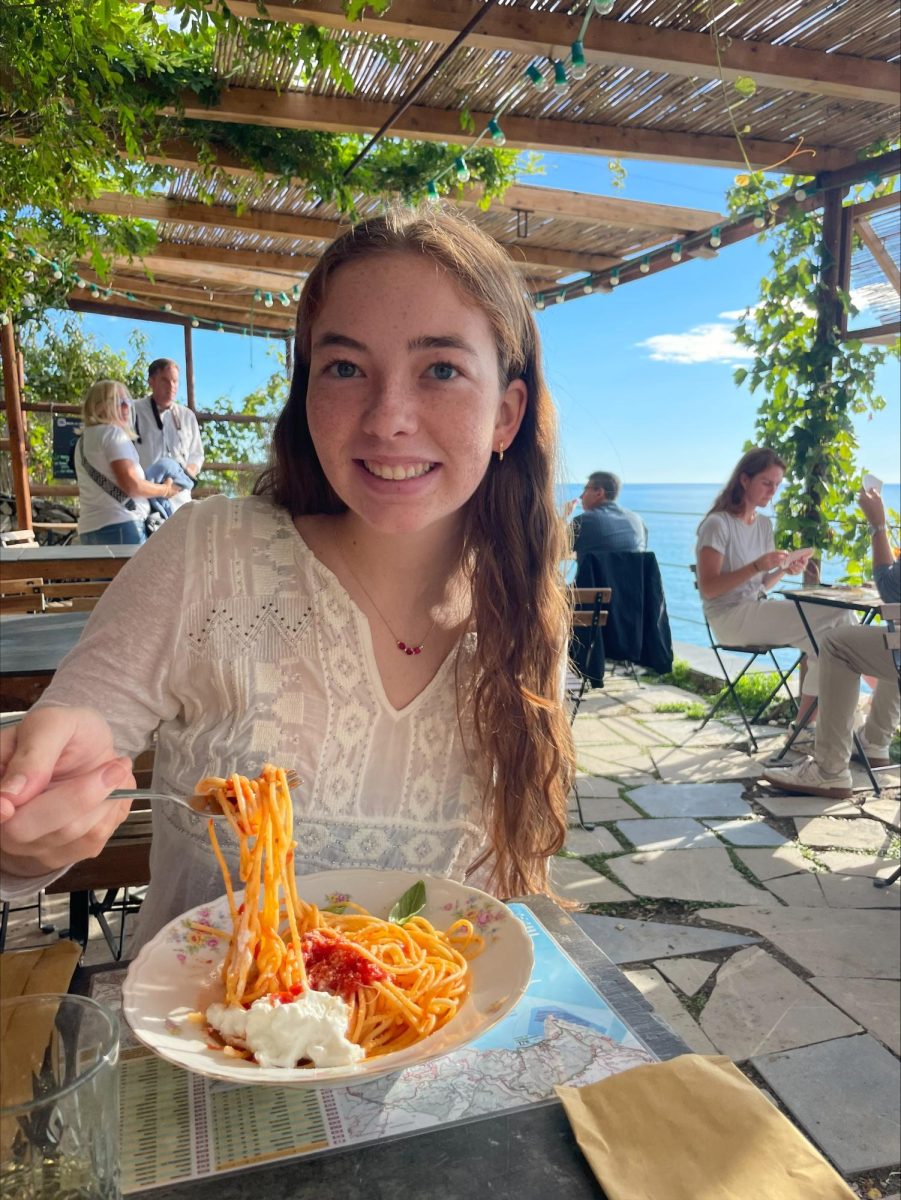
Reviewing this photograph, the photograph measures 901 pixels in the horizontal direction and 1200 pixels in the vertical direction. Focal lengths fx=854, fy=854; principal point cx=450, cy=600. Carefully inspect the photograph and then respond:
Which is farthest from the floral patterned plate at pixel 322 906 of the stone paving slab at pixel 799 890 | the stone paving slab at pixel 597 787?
the stone paving slab at pixel 597 787

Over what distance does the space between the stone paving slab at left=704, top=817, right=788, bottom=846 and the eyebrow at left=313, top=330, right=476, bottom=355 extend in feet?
9.56

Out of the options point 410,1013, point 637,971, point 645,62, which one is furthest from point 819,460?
point 410,1013

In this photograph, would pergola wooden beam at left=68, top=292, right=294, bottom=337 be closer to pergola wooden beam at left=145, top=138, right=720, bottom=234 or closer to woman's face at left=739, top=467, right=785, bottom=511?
pergola wooden beam at left=145, top=138, right=720, bottom=234

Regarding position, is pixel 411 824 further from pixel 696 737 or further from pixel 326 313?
pixel 696 737

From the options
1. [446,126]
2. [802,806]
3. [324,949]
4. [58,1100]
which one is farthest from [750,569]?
[58,1100]

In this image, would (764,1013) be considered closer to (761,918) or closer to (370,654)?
(761,918)

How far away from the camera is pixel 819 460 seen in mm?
5406

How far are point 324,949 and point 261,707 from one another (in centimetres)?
45

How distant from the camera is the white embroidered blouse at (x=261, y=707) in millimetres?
1310

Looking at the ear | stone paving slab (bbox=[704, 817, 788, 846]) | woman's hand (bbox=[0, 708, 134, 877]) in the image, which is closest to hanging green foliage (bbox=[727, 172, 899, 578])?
stone paving slab (bbox=[704, 817, 788, 846])

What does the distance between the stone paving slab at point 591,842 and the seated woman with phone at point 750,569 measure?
1.77 m

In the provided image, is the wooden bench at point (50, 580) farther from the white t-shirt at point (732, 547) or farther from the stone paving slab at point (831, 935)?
the white t-shirt at point (732, 547)

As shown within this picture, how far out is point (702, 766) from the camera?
4574 mm

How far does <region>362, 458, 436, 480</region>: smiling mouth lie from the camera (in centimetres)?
130
